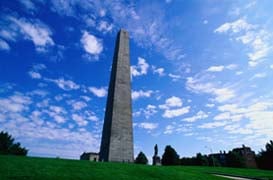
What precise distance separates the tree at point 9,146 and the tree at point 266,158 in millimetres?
52649

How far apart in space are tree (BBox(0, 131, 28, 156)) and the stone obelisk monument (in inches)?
1225

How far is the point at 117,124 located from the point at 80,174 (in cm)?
1142

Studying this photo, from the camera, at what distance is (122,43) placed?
2767 centimetres

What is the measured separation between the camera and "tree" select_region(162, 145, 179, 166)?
4244cm

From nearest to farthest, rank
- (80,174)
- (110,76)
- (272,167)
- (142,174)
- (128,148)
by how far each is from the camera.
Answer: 1. (80,174)
2. (142,174)
3. (128,148)
4. (110,76)
5. (272,167)

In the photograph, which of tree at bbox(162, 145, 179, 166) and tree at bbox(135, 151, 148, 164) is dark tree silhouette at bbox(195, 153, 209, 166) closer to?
tree at bbox(162, 145, 179, 166)

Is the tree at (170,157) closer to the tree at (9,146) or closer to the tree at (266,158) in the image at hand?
the tree at (266,158)

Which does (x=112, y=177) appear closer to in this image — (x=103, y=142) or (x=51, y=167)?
(x=51, y=167)

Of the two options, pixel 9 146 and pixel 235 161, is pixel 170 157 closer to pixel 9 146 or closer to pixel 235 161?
pixel 235 161

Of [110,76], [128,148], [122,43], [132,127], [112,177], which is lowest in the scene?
[112,177]

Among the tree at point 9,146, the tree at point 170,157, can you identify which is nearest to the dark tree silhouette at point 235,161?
the tree at point 170,157

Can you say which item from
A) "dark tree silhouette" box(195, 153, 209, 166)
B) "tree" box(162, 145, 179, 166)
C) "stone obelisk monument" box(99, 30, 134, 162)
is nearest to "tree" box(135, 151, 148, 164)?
"tree" box(162, 145, 179, 166)

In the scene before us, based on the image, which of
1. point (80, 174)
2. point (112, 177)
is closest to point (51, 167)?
point (80, 174)

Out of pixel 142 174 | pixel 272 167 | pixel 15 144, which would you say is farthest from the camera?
pixel 15 144
